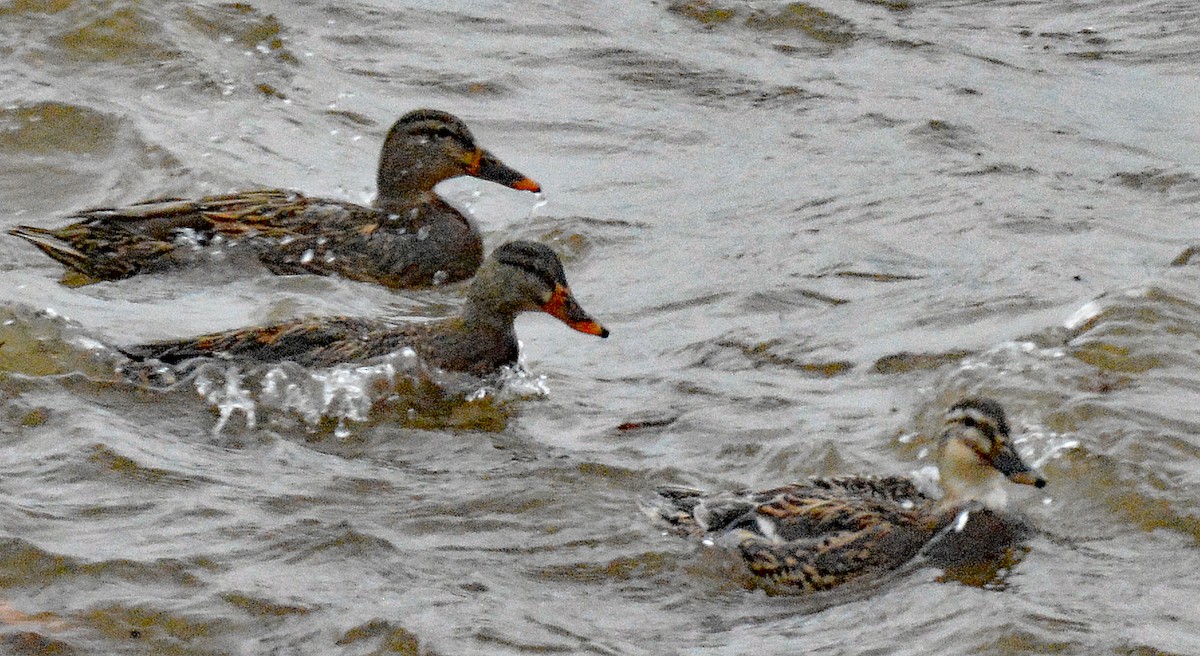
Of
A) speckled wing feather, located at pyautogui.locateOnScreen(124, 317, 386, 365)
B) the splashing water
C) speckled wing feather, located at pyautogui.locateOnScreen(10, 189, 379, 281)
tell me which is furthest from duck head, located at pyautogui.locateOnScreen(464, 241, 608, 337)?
speckled wing feather, located at pyautogui.locateOnScreen(10, 189, 379, 281)

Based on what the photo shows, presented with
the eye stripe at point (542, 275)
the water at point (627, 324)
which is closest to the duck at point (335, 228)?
the water at point (627, 324)

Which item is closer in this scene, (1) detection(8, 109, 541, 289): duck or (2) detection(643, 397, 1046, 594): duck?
(2) detection(643, 397, 1046, 594): duck

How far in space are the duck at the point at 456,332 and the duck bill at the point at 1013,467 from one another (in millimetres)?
2284

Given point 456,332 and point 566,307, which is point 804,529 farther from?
point 456,332

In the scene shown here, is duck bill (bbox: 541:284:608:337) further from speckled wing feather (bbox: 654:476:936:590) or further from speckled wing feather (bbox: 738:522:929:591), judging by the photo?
speckled wing feather (bbox: 738:522:929:591)

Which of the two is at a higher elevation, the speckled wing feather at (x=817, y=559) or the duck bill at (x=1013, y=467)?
the duck bill at (x=1013, y=467)

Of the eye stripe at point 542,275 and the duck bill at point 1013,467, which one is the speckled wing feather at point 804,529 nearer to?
the duck bill at point 1013,467

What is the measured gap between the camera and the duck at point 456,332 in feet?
30.2

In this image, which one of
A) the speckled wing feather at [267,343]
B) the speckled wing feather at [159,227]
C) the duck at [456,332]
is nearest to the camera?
the speckled wing feather at [267,343]

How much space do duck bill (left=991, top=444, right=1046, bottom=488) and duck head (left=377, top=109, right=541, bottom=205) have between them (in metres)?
4.56

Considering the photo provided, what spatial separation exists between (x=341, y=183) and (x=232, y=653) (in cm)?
652

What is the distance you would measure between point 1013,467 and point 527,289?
110 inches

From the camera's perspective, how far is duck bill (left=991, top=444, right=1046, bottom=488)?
761 cm

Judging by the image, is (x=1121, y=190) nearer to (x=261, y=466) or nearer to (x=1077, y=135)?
(x=1077, y=135)
